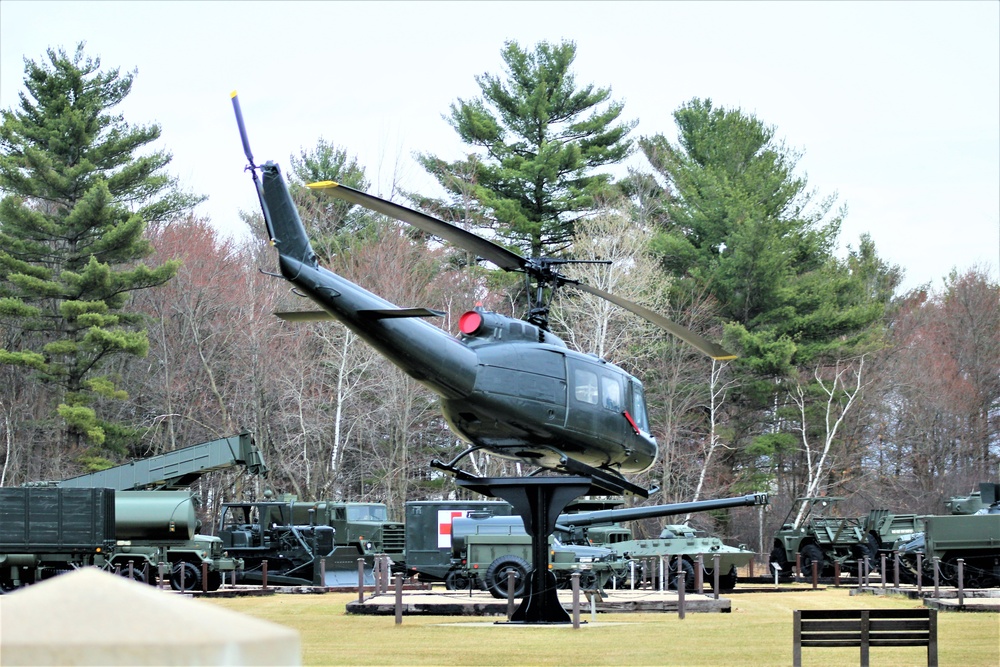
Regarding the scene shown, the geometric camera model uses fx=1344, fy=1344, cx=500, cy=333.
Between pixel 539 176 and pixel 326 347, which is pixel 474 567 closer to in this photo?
pixel 326 347

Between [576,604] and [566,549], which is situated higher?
[566,549]

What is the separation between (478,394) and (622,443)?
2.81 m

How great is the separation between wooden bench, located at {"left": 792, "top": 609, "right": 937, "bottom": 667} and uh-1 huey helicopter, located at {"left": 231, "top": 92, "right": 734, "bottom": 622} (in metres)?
5.05

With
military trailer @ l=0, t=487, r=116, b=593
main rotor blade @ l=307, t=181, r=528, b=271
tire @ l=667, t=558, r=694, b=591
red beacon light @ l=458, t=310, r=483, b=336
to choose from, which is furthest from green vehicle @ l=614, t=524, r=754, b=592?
main rotor blade @ l=307, t=181, r=528, b=271

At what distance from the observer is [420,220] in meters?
14.3

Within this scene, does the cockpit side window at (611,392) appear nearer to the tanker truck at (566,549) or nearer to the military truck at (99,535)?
the tanker truck at (566,549)

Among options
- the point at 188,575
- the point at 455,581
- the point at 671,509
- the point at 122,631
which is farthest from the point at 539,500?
the point at 122,631

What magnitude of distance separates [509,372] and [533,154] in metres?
31.6

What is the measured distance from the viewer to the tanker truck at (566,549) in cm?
2181

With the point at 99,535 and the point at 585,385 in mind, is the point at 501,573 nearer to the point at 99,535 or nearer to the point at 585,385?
the point at 585,385

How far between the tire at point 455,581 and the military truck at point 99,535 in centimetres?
452

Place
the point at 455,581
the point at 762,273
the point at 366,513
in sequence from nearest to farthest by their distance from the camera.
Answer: the point at 455,581 → the point at 366,513 → the point at 762,273

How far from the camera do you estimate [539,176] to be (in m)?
45.3

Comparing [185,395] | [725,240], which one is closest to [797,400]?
[725,240]
